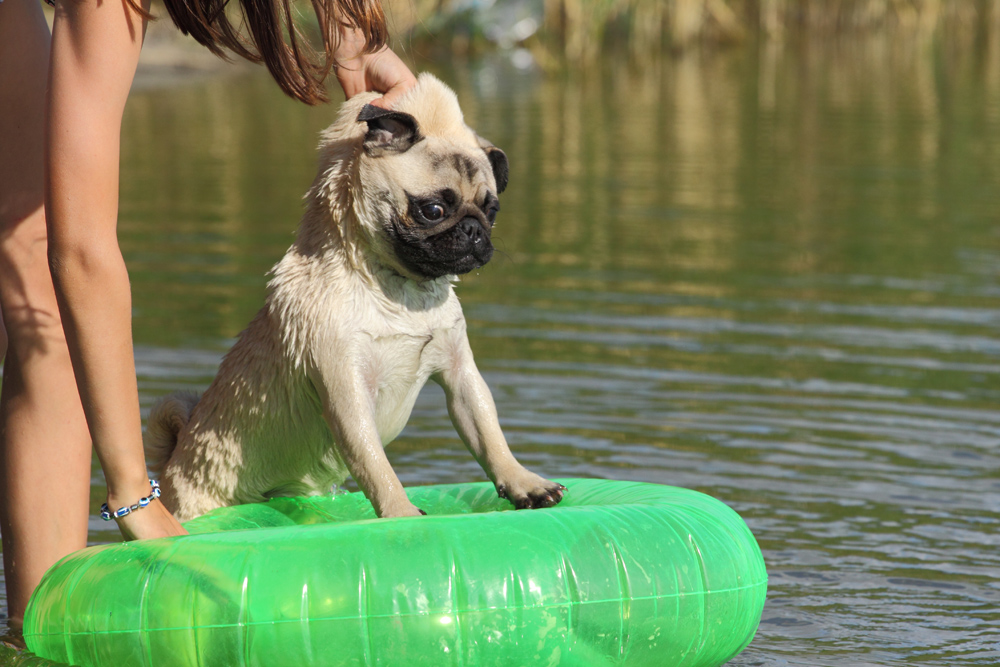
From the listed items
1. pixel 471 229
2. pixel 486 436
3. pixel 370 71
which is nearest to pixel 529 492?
pixel 486 436

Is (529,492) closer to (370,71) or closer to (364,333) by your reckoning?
(364,333)

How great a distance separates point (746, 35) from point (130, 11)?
30444 millimetres

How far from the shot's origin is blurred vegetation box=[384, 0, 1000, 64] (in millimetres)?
26969

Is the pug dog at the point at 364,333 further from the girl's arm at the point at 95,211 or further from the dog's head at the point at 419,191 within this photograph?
the girl's arm at the point at 95,211

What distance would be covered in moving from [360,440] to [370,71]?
3.65ft

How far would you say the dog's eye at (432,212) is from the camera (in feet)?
11.2

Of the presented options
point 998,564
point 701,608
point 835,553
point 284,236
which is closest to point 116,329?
point 701,608

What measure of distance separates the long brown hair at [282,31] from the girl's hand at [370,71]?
20 cm

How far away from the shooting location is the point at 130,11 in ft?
9.66

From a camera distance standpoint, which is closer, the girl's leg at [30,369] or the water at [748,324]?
the girl's leg at [30,369]

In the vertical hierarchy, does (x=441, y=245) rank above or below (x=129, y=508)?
above

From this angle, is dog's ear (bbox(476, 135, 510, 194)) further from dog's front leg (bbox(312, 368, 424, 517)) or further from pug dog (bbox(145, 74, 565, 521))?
dog's front leg (bbox(312, 368, 424, 517))

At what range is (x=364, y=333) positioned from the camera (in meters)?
3.42

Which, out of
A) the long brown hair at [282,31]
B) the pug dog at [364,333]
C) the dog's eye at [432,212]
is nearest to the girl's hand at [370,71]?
the pug dog at [364,333]
